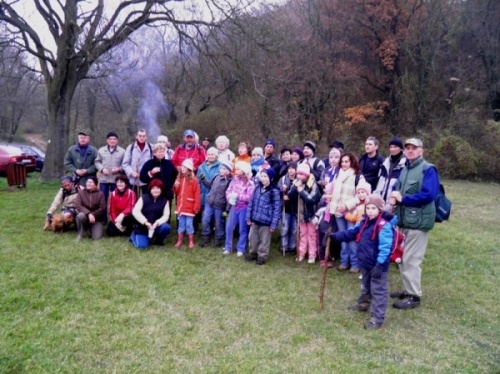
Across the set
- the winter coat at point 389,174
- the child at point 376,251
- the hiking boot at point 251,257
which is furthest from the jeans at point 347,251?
the child at point 376,251

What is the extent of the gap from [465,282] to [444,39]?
2061cm

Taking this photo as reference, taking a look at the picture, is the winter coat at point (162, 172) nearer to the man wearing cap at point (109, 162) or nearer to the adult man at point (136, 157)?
the adult man at point (136, 157)

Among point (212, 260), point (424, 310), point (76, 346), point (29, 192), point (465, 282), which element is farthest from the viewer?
point (29, 192)

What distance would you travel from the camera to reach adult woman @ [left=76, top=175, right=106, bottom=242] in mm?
7195

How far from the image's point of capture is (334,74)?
21.9 meters

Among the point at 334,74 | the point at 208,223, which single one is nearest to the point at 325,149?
the point at 334,74

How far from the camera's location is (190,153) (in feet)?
25.9

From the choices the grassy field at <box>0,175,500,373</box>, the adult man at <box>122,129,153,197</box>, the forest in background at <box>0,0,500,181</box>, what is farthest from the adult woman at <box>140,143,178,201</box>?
the forest in background at <box>0,0,500,181</box>

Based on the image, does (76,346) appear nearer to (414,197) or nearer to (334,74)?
(414,197)

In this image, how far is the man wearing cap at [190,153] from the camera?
782 cm

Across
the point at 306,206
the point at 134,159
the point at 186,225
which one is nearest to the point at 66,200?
the point at 134,159

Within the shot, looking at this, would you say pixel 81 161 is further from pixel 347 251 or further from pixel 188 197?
pixel 347 251

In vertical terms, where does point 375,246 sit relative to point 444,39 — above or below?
below

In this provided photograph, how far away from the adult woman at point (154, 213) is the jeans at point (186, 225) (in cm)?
23
